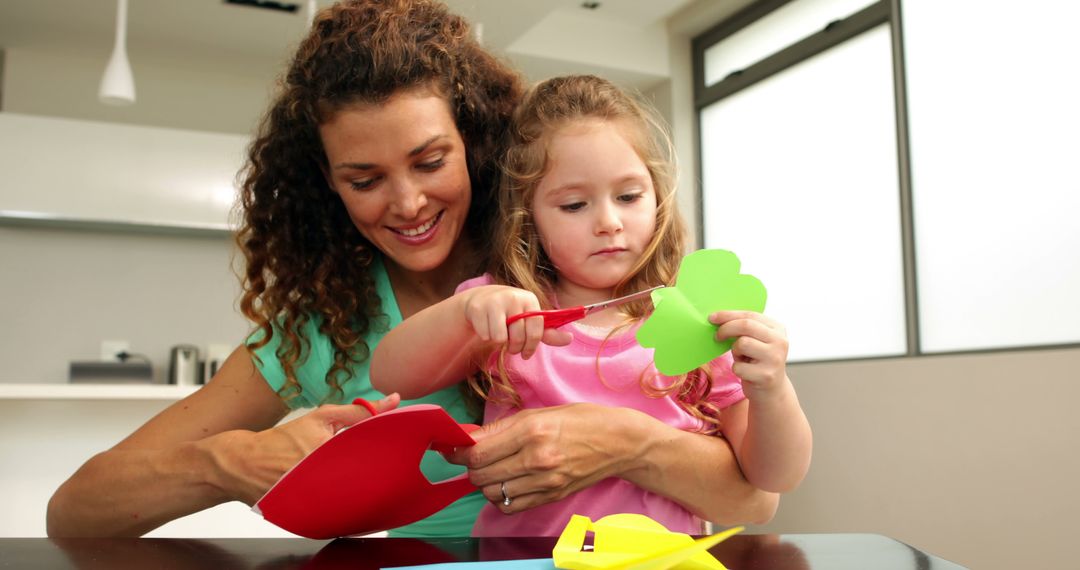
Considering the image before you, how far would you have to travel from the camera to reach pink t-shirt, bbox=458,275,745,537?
121 centimetres

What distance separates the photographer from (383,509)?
36.6 inches

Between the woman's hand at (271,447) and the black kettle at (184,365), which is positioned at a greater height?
the black kettle at (184,365)

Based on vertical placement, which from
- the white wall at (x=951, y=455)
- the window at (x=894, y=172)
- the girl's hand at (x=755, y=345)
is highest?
the window at (x=894, y=172)

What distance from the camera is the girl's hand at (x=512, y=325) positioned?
101 centimetres

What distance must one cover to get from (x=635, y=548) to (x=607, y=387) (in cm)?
56

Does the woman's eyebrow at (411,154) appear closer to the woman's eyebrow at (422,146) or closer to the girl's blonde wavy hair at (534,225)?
the woman's eyebrow at (422,146)

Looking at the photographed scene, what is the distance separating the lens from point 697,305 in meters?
0.91

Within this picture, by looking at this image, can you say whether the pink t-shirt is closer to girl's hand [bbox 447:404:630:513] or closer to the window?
girl's hand [bbox 447:404:630:513]

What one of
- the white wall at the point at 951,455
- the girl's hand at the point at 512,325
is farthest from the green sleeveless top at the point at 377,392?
the white wall at the point at 951,455

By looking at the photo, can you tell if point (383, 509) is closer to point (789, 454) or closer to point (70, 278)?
point (789, 454)

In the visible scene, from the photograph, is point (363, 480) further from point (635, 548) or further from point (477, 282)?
point (477, 282)

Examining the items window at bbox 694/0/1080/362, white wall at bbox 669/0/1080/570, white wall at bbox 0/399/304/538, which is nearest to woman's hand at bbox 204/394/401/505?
white wall at bbox 0/399/304/538

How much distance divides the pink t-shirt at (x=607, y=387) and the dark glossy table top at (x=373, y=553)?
1.09ft

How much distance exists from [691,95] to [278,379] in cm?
445
